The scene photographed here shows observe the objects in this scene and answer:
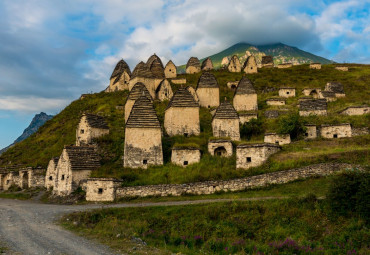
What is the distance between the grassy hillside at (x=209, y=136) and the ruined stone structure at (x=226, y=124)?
154cm

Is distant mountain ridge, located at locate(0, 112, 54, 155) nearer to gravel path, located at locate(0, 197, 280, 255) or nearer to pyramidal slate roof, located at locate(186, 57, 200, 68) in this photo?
pyramidal slate roof, located at locate(186, 57, 200, 68)

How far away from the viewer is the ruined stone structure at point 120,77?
187ft

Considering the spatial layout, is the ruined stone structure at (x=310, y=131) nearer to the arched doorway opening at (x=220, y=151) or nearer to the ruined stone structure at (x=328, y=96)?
the arched doorway opening at (x=220, y=151)

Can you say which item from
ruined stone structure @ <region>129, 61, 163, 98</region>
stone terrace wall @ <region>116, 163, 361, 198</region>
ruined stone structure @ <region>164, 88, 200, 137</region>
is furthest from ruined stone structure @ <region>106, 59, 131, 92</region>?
stone terrace wall @ <region>116, 163, 361, 198</region>

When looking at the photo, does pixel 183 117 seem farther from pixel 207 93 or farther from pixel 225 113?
pixel 207 93

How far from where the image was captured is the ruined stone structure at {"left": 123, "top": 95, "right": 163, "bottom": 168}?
25.9 meters

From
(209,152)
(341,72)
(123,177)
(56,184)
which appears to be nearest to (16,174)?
(56,184)

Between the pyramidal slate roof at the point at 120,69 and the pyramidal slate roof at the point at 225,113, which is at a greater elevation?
the pyramidal slate roof at the point at 120,69

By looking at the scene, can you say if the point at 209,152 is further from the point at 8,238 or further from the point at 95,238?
the point at 8,238

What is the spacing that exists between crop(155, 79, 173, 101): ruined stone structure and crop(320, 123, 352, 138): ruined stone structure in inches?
957

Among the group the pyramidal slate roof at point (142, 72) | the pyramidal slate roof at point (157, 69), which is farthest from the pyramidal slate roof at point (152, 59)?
the pyramidal slate roof at point (142, 72)

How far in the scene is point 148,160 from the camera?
2597 cm

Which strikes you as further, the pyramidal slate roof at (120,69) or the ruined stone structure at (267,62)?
the ruined stone structure at (267,62)

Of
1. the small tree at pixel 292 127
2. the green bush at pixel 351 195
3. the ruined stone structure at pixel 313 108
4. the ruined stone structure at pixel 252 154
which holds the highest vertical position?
the ruined stone structure at pixel 313 108
